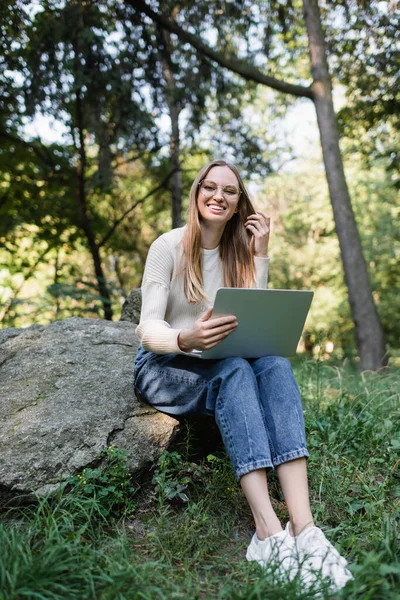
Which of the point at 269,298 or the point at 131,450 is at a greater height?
the point at 269,298

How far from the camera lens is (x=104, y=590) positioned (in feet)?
5.16

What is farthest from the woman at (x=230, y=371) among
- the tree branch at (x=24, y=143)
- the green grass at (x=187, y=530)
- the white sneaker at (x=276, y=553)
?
the tree branch at (x=24, y=143)

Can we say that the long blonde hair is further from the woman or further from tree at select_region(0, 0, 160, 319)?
tree at select_region(0, 0, 160, 319)

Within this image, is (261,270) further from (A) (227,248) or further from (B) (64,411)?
(B) (64,411)

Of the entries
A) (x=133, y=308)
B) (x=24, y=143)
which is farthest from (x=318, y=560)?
(x=24, y=143)

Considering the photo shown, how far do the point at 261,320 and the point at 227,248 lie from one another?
27.4 inches

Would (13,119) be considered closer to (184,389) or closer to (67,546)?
(184,389)

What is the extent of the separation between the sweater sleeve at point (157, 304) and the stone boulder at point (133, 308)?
5.00 ft

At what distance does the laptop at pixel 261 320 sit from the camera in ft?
6.40

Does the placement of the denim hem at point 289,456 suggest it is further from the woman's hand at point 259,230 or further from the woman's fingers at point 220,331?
the woman's hand at point 259,230

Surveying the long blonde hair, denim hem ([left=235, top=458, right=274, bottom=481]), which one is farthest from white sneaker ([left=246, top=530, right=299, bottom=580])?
the long blonde hair

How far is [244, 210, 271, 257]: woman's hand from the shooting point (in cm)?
261

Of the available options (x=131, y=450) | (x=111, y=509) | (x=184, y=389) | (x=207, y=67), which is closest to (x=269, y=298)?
(x=184, y=389)

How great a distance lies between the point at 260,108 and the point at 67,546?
10.6 metres
